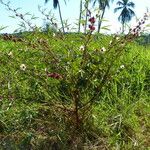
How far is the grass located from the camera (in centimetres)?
428

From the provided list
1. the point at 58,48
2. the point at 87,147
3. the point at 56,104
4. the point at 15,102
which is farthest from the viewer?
the point at 58,48

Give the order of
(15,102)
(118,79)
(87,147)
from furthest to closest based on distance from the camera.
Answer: (118,79)
(15,102)
(87,147)

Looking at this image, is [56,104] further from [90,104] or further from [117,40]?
[117,40]

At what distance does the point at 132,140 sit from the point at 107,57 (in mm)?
850

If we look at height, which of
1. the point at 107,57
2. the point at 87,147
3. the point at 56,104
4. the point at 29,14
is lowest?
the point at 87,147

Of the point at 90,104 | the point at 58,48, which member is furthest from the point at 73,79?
the point at 58,48

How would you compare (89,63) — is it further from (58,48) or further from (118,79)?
(58,48)

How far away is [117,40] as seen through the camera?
4.74 metres

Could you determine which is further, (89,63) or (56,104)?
(89,63)

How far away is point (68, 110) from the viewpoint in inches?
170

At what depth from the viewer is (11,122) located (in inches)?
180

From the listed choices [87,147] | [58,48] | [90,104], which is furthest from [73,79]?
[58,48]

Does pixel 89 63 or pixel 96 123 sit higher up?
pixel 89 63

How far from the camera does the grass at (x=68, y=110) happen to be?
4.28 meters
